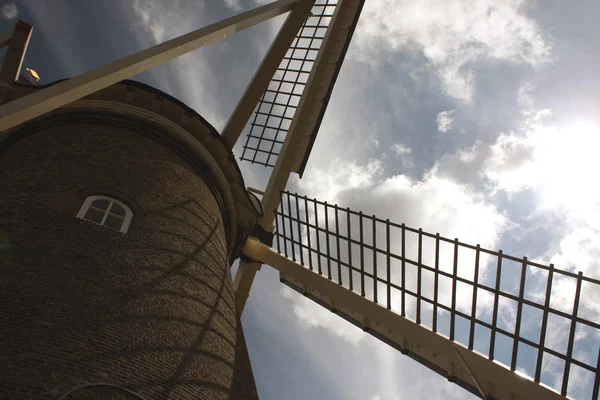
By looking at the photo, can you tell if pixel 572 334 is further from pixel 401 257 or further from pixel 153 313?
pixel 153 313

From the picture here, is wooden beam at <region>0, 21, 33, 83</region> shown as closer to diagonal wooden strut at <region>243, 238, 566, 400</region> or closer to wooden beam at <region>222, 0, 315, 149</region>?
wooden beam at <region>222, 0, 315, 149</region>

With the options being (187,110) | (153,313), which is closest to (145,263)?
(153,313)

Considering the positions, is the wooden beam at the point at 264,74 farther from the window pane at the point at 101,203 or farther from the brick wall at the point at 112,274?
the window pane at the point at 101,203

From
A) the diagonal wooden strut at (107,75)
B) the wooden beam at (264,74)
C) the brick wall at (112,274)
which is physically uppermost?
the wooden beam at (264,74)

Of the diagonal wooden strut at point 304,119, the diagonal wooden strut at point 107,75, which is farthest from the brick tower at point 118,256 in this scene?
the diagonal wooden strut at point 304,119

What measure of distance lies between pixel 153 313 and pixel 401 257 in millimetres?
5555

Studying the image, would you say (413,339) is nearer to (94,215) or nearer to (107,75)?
(94,215)

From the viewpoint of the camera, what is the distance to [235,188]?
906cm

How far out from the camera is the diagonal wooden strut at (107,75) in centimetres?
416

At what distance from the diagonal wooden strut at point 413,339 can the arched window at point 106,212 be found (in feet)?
16.7

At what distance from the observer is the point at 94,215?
6.01 m

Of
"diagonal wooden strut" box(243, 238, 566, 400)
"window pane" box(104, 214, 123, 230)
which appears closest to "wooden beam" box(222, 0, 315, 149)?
"diagonal wooden strut" box(243, 238, 566, 400)

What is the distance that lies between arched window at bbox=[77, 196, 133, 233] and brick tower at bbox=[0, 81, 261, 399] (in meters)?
0.02

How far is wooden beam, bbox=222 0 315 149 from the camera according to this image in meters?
9.66
